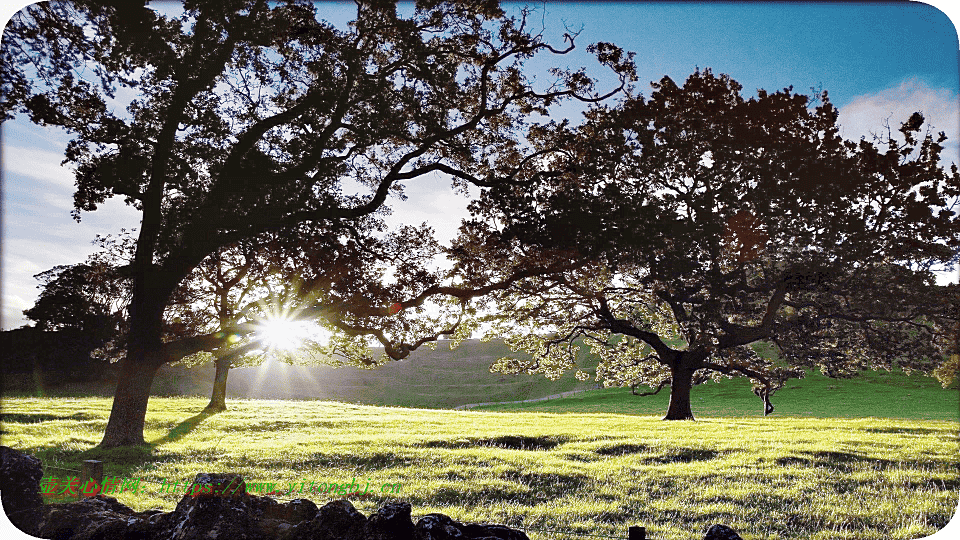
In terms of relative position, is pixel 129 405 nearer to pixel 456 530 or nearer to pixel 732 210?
pixel 456 530

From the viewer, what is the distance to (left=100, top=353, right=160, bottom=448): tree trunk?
9.57 meters

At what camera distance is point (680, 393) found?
19.6 meters

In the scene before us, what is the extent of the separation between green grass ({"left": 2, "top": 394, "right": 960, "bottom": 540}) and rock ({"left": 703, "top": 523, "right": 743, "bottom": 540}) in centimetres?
77

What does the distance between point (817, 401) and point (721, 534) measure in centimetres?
3864

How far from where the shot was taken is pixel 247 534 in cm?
541

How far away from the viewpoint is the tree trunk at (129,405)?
9.57 m

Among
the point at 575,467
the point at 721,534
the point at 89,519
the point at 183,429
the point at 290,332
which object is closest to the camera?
the point at 721,534

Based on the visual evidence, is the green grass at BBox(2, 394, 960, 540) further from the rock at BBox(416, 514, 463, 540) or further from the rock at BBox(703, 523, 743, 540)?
the rock at BBox(416, 514, 463, 540)

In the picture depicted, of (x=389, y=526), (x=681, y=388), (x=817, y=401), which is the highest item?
(x=681, y=388)

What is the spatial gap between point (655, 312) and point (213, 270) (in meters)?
13.7

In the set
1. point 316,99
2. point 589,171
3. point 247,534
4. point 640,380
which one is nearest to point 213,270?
point 316,99

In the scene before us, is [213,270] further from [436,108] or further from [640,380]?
[640,380]

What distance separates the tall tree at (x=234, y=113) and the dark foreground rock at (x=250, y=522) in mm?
4152

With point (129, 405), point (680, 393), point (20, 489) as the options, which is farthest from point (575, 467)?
point (680, 393)
